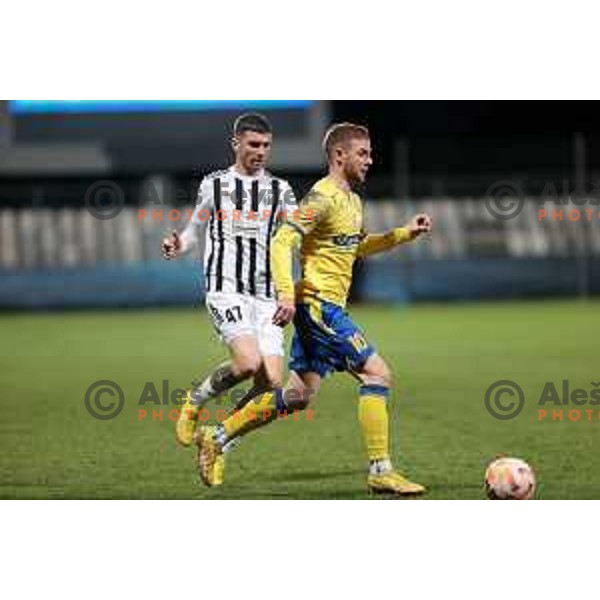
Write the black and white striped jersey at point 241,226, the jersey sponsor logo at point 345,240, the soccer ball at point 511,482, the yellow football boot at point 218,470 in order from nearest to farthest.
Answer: the soccer ball at point 511,482 < the jersey sponsor logo at point 345,240 < the yellow football boot at point 218,470 < the black and white striped jersey at point 241,226

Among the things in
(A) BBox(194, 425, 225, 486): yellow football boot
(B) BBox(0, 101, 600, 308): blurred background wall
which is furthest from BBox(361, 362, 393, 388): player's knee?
(B) BBox(0, 101, 600, 308): blurred background wall

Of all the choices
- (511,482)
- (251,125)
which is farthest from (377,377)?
(251,125)

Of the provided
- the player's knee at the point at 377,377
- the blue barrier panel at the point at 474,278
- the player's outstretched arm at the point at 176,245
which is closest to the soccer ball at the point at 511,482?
the player's knee at the point at 377,377

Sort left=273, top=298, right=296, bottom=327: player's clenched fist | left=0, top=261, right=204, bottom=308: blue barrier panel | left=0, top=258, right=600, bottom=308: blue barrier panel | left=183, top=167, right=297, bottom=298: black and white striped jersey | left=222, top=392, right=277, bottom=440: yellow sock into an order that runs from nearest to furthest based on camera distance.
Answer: left=273, top=298, right=296, bottom=327: player's clenched fist
left=222, top=392, right=277, bottom=440: yellow sock
left=183, top=167, right=297, bottom=298: black and white striped jersey
left=0, top=261, right=204, bottom=308: blue barrier panel
left=0, top=258, right=600, bottom=308: blue barrier panel

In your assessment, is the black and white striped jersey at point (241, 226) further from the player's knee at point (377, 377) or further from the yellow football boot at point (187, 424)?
the player's knee at point (377, 377)

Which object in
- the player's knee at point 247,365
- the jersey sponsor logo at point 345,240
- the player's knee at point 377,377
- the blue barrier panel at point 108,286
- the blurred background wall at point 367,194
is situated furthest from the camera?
the blue barrier panel at point 108,286

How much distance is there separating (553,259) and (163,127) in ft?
15.7

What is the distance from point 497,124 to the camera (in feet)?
54.8

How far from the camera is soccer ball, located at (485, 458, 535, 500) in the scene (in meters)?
6.02

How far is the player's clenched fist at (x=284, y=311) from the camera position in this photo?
581 cm

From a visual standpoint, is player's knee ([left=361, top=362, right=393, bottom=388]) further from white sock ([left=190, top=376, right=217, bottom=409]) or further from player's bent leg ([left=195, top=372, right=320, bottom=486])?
white sock ([left=190, top=376, right=217, bottom=409])

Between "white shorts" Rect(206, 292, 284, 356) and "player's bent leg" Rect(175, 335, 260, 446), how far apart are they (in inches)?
1.5
